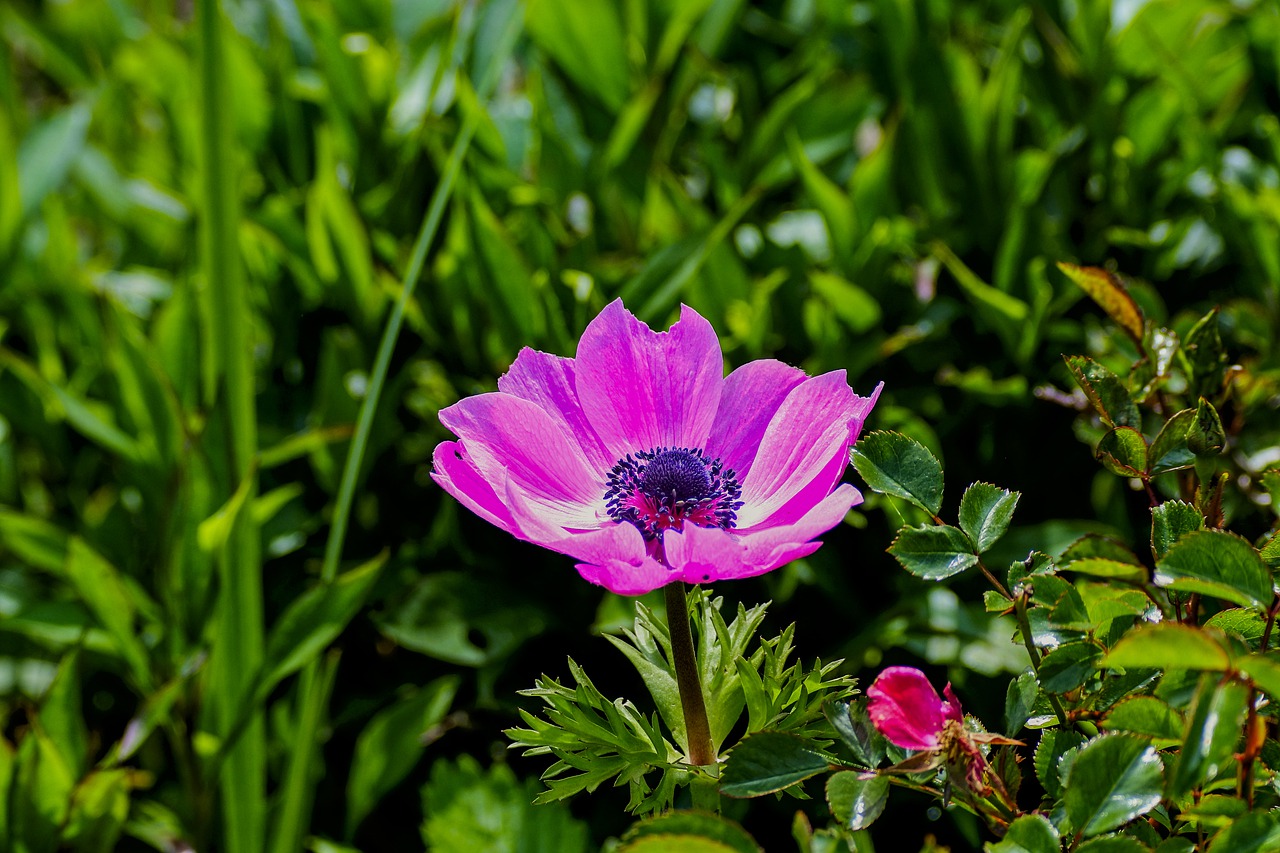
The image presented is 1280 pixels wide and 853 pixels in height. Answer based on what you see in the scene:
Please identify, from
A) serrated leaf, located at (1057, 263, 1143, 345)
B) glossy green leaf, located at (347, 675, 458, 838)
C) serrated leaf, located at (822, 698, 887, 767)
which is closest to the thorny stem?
serrated leaf, located at (822, 698, 887, 767)

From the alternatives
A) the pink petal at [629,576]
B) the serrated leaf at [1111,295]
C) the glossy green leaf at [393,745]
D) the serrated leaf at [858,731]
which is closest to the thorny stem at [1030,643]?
the serrated leaf at [858,731]

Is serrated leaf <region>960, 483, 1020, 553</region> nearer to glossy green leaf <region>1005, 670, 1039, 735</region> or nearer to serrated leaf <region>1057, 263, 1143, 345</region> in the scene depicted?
glossy green leaf <region>1005, 670, 1039, 735</region>

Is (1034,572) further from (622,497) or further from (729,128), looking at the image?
(729,128)

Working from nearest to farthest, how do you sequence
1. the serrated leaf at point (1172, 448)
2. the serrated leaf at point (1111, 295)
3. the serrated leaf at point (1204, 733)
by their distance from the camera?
1. the serrated leaf at point (1204, 733)
2. the serrated leaf at point (1172, 448)
3. the serrated leaf at point (1111, 295)

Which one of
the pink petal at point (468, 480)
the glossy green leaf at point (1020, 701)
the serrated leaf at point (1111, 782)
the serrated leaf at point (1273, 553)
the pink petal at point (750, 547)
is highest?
the pink petal at point (468, 480)

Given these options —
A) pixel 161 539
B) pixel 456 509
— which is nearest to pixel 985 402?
pixel 456 509

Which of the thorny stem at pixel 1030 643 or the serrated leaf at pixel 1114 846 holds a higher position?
the thorny stem at pixel 1030 643

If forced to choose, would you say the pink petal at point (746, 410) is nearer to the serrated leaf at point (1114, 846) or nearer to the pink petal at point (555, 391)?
the pink petal at point (555, 391)
